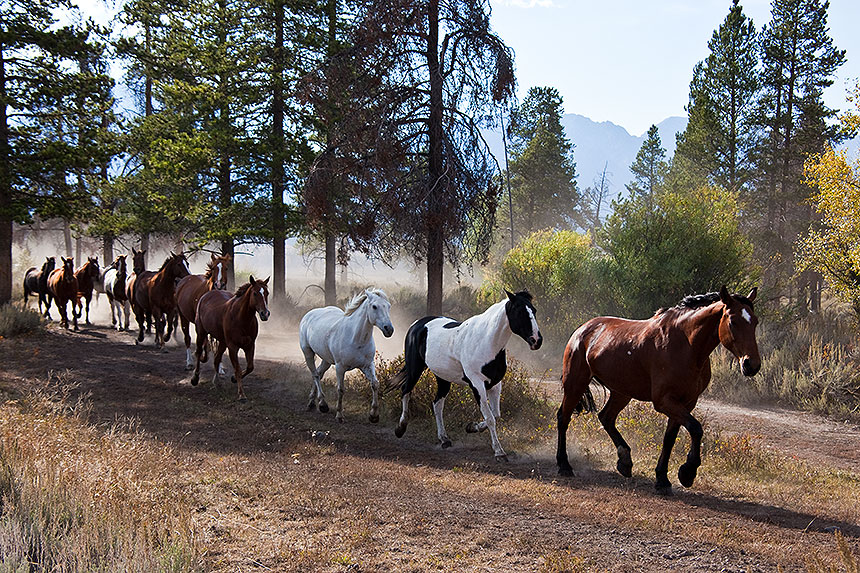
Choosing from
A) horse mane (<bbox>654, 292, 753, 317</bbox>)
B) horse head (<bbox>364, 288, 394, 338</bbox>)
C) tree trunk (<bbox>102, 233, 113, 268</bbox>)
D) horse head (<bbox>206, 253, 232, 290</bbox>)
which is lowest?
horse head (<bbox>364, 288, 394, 338</bbox>)

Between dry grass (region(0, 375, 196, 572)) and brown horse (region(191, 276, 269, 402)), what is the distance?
15.6ft

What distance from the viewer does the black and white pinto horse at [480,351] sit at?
858cm

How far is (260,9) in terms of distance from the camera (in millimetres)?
24156

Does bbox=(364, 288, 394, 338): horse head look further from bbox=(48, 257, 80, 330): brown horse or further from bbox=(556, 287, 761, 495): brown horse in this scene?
bbox=(48, 257, 80, 330): brown horse

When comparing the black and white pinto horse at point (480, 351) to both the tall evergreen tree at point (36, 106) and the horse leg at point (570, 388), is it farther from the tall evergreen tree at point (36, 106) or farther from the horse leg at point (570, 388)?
the tall evergreen tree at point (36, 106)

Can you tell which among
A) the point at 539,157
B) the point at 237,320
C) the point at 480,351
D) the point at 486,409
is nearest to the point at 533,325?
the point at 480,351

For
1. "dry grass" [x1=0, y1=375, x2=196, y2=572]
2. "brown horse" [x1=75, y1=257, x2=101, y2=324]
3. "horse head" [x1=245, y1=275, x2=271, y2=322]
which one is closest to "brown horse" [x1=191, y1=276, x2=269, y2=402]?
"horse head" [x1=245, y1=275, x2=271, y2=322]

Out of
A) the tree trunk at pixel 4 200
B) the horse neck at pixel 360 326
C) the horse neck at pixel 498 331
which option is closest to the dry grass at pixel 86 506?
the horse neck at pixel 360 326

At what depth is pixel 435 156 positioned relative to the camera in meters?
14.9

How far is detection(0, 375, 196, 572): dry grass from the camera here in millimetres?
4426

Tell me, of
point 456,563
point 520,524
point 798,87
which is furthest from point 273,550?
point 798,87

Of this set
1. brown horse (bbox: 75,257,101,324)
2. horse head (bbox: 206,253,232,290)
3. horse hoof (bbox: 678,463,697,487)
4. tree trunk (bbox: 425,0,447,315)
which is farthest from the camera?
brown horse (bbox: 75,257,101,324)

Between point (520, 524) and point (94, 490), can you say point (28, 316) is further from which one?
point (520, 524)

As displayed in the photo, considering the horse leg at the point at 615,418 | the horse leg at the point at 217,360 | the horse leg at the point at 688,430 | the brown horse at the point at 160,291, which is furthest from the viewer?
the brown horse at the point at 160,291
